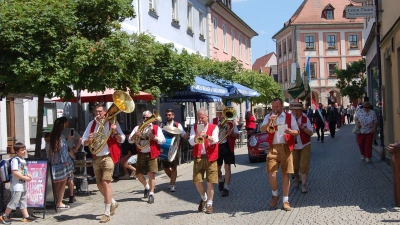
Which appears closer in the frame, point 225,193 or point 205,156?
point 205,156

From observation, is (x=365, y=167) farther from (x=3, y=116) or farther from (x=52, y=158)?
(x=3, y=116)

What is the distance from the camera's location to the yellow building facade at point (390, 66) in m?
13.4

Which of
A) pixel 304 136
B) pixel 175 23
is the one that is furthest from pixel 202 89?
pixel 175 23

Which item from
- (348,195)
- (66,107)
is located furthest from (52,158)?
(66,107)

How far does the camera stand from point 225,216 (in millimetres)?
8992

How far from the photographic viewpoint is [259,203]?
32.7ft

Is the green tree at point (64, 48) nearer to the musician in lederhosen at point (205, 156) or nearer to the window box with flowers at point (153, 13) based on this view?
the musician in lederhosen at point (205, 156)

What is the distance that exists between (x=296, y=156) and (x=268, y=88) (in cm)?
2465

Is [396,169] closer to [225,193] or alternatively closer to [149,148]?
[225,193]

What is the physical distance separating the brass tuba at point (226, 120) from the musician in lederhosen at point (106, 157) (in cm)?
213

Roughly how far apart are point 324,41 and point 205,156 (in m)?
60.6

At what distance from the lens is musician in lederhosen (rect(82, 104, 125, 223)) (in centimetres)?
909

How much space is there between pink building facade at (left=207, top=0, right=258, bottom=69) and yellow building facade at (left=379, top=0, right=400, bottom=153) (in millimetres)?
15166

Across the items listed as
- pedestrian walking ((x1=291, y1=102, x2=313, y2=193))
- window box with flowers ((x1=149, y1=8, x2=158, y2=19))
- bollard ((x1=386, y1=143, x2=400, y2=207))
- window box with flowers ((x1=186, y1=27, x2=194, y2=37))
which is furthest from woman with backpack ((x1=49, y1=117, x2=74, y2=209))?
window box with flowers ((x1=186, y1=27, x2=194, y2=37))
